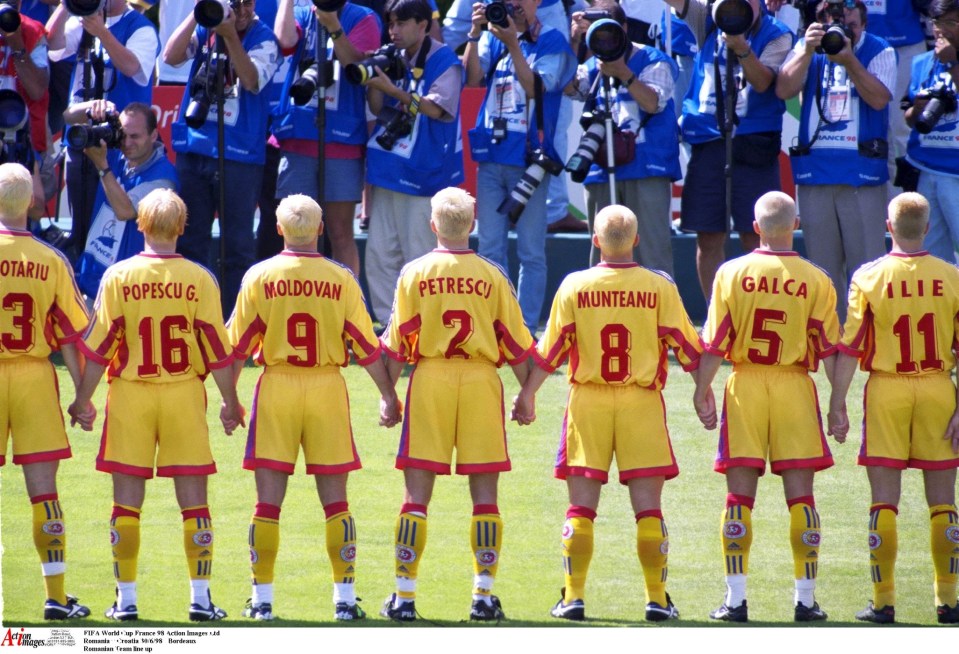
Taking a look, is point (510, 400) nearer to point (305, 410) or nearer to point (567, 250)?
point (567, 250)

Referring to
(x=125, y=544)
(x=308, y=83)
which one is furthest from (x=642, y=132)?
(x=125, y=544)

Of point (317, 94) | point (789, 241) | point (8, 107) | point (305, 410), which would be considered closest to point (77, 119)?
point (8, 107)

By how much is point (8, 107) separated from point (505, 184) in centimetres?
332

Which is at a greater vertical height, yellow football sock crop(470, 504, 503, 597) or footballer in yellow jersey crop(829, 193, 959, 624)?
footballer in yellow jersey crop(829, 193, 959, 624)

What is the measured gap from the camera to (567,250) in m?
12.3

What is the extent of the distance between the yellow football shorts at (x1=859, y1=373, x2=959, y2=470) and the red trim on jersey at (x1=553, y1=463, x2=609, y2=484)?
1.14 meters

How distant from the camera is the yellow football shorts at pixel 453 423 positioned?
6371 millimetres

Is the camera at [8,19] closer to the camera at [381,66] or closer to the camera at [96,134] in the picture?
the camera at [96,134]

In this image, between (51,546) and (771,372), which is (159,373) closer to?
(51,546)

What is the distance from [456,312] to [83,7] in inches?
172

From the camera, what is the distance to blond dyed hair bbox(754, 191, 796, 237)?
255 inches

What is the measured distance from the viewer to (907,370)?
6.48 meters

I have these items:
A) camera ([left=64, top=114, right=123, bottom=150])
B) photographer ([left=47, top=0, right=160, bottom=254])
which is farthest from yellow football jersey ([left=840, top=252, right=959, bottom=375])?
photographer ([left=47, top=0, right=160, bottom=254])

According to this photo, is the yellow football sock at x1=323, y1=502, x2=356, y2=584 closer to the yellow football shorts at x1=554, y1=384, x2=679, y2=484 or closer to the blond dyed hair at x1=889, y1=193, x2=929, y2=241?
the yellow football shorts at x1=554, y1=384, x2=679, y2=484
